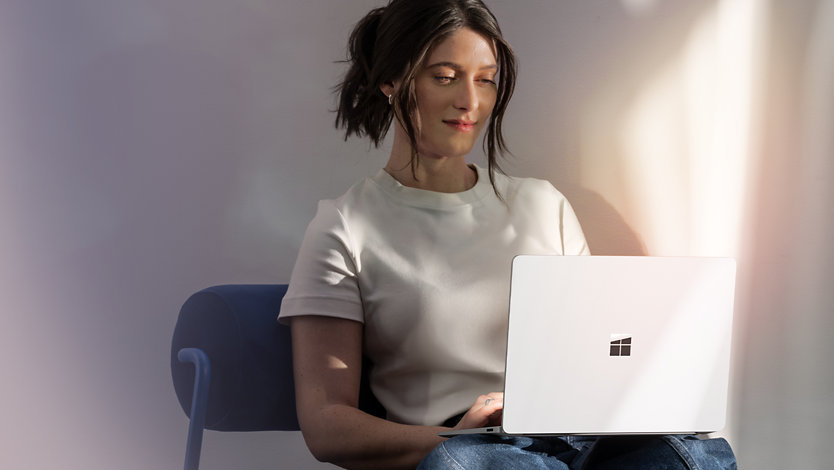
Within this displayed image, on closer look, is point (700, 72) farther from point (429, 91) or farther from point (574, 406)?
point (574, 406)

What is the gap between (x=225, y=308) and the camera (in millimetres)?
1359

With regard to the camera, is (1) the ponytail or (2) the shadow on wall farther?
(2) the shadow on wall

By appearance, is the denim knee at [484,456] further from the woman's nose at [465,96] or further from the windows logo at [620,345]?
the woman's nose at [465,96]

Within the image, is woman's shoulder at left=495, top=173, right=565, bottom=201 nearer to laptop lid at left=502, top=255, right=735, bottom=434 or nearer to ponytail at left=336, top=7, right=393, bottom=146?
ponytail at left=336, top=7, right=393, bottom=146

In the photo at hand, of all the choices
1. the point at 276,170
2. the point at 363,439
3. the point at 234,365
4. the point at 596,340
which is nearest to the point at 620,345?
the point at 596,340

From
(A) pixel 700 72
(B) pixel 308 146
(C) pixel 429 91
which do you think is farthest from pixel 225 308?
(A) pixel 700 72

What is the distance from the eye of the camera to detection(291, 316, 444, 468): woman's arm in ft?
4.04

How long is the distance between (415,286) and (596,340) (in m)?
0.42

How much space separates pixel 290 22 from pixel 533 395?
82 cm

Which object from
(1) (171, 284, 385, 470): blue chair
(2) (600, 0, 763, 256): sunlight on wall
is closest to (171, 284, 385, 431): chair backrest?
(1) (171, 284, 385, 470): blue chair

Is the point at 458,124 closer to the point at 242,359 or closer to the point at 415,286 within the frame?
the point at 415,286

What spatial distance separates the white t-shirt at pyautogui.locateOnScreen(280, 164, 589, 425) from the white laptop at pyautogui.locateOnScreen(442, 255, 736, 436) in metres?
0.33

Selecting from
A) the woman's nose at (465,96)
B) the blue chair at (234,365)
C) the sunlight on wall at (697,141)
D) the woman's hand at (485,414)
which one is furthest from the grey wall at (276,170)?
the woman's hand at (485,414)

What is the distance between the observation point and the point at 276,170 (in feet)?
5.03
